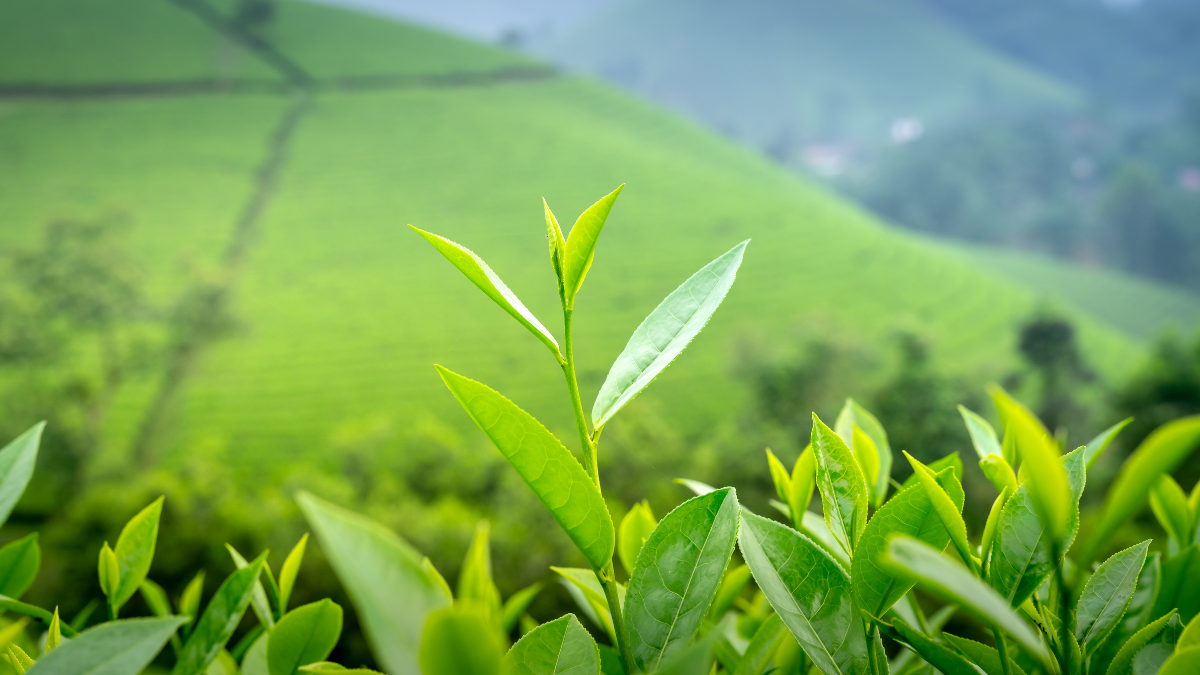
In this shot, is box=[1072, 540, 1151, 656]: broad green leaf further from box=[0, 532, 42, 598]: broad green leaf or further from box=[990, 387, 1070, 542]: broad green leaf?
box=[0, 532, 42, 598]: broad green leaf

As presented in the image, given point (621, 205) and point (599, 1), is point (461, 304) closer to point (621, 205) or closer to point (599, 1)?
point (621, 205)

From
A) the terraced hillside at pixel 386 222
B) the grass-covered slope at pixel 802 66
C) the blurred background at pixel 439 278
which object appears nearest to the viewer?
the blurred background at pixel 439 278

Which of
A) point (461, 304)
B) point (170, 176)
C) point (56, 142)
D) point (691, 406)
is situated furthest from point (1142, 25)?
point (56, 142)

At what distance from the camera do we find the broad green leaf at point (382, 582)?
0.10 m

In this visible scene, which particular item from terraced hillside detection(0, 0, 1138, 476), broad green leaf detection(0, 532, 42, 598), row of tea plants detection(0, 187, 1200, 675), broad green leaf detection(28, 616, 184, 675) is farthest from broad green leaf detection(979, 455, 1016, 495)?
terraced hillside detection(0, 0, 1138, 476)

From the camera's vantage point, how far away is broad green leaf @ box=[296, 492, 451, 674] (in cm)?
10

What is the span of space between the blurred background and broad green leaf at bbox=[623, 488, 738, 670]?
3.69 metres

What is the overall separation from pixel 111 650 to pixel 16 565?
0.15 metres

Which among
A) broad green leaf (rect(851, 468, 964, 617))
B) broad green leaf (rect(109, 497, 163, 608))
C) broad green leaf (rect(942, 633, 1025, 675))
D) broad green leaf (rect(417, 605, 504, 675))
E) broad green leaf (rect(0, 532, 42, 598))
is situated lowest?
broad green leaf (rect(0, 532, 42, 598))

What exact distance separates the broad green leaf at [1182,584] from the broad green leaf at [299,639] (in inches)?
10.8

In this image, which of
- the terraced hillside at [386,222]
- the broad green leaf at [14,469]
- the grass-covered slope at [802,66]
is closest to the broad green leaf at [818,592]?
the broad green leaf at [14,469]

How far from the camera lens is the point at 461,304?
40.2 ft

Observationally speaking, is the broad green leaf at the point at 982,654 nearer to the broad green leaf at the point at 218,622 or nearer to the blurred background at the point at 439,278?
the broad green leaf at the point at 218,622

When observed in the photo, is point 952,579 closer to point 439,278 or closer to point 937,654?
point 937,654
